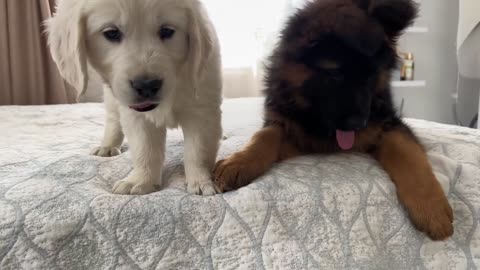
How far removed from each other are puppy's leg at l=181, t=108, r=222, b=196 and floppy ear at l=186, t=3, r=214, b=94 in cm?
9

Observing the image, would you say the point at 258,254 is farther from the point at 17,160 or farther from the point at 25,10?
the point at 25,10

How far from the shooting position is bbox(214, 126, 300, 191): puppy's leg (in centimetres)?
99

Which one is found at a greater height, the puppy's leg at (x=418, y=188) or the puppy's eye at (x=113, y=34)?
the puppy's eye at (x=113, y=34)

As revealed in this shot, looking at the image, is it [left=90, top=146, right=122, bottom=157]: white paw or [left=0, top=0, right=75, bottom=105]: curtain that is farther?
[left=0, top=0, right=75, bottom=105]: curtain

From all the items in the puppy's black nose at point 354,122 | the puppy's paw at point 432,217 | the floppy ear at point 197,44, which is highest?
the floppy ear at point 197,44

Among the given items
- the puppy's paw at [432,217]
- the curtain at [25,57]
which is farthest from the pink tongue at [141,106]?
the curtain at [25,57]

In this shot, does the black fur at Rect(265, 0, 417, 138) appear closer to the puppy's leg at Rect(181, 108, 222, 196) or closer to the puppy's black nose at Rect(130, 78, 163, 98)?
the puppy's leg at Rect(181, 108, 222, 196)

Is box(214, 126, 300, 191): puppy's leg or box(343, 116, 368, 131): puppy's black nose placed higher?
box(343, 116, 368, 131): puppy's black nose

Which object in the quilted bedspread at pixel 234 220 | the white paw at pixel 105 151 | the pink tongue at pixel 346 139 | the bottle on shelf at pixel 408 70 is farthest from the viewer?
the bottle on shelf at pixel 408 70

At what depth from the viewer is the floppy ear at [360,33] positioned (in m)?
0.99

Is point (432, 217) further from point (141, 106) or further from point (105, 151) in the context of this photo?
point (105, 151)

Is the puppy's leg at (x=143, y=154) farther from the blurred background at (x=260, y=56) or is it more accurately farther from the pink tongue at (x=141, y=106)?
the blurred background at (x=260, y=56)

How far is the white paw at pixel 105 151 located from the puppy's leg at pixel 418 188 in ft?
2.60

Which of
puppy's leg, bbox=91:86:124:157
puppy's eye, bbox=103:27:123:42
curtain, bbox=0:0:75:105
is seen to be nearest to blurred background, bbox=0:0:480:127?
curtain, bbox=0:0:75:105
